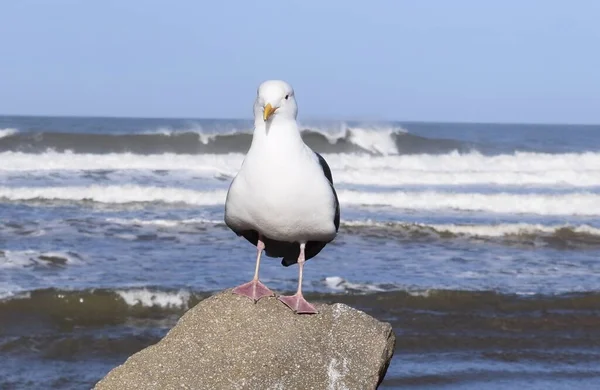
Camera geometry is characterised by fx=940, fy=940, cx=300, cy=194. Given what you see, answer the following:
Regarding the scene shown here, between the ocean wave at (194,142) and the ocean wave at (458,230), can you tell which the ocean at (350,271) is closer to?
the ocean wave at (458,230)

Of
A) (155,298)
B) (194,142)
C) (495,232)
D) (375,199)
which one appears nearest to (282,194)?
(155,298)

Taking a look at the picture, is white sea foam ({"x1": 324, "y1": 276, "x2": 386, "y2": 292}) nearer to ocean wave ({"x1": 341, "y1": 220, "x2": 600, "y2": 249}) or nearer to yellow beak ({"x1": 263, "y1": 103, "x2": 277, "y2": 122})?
ocean wave ({"x1": 341, "y1": 220, "x2": 600, "y2": 249})

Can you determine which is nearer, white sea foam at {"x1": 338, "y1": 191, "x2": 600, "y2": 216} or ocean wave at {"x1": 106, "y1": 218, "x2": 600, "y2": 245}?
ocean wave at {"x1": 106, "y1": 218, "x2": 600, "y2": 245}

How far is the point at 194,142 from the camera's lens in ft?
108

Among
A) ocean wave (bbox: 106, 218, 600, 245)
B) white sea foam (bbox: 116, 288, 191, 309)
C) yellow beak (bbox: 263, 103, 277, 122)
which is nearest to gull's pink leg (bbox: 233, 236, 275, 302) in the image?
yellow beak (bbox: 263, 103, 277, 122)

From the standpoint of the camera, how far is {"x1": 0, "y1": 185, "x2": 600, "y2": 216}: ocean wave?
1886 cm

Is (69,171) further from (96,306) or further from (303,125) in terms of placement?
(96,306)

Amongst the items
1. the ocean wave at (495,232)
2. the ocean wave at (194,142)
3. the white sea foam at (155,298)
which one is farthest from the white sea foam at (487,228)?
the ocean wave at (194,142)

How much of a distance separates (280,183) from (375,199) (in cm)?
1573

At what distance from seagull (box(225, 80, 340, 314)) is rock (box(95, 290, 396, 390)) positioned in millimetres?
435

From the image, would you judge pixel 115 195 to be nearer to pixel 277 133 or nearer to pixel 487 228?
pixel 487 228

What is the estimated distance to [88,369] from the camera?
7480 millimetres

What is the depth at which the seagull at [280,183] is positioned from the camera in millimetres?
4410

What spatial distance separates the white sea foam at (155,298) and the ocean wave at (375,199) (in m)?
8.97
